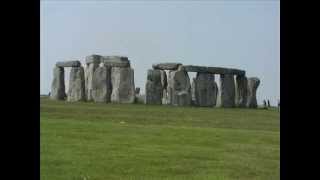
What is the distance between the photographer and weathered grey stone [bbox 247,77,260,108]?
2769 centimetres

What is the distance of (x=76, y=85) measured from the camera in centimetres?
2823

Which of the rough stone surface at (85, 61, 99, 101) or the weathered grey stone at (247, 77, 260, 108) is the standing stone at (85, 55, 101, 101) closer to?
the rough stone surface at (85, 61, 99, 101)

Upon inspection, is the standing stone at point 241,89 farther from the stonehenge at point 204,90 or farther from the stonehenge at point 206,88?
the stonehenge at point 204,90

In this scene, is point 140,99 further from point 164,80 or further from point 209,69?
point 209,69

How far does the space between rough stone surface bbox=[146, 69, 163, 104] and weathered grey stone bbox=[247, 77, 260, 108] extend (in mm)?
4719

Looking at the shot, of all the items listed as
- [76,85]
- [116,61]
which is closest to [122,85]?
[116,61]

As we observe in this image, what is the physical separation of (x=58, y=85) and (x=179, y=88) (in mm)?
6968

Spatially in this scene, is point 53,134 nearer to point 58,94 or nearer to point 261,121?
point 261,121

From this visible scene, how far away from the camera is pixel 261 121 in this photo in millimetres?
16938

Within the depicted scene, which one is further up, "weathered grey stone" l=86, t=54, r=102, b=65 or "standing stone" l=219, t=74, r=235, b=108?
"weathered grey stone" l=86, t=54, r=102, b=65

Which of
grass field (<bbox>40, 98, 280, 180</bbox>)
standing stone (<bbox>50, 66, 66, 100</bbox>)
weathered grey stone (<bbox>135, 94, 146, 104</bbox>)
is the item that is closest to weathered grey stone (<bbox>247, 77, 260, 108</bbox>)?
weathered grey stone (<bbox>135, 94, 146, 104</bbox>)

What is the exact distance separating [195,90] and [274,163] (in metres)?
18.3
